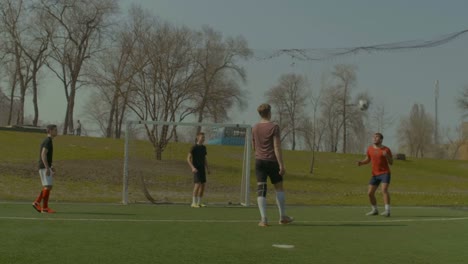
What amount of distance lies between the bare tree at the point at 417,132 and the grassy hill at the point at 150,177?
46.0m

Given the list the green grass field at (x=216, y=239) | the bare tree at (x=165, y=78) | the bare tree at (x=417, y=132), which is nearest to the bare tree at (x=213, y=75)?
the bare tree at (x=165, y=78)

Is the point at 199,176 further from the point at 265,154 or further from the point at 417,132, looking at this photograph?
the point at 417,132

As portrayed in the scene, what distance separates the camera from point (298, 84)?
55.4 metres

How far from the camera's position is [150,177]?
18.9 metres

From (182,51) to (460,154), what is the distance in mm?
78416

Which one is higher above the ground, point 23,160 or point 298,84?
point 298,84

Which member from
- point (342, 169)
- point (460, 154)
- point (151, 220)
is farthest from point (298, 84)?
point (460, 154)

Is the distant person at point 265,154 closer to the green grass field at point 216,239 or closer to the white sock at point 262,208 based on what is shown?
the white sock at point 262,208

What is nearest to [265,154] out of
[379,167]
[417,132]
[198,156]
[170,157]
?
[379,167]

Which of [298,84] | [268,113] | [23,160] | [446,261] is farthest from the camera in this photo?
[298,84]

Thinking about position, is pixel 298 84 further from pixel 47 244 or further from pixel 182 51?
pixel 47 244

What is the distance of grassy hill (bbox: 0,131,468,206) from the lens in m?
18.5

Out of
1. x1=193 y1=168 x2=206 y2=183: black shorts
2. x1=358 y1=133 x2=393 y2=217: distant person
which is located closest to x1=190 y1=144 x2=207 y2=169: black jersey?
x1=193 y1=168 x2=206 y2=183: black shorts

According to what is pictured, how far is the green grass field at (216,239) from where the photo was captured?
6.26 meters
